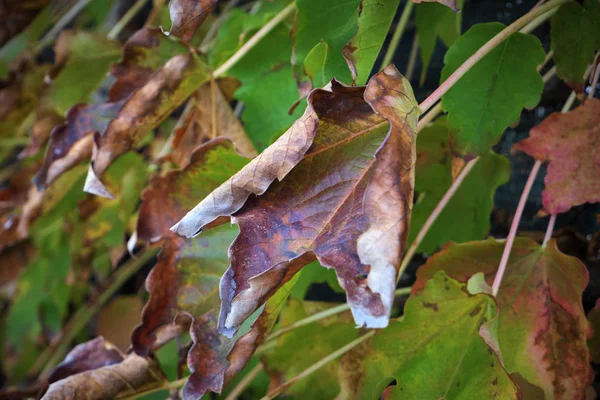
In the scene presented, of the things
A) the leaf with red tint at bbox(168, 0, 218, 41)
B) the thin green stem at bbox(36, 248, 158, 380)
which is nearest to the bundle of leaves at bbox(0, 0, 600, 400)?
the leaf with red tint at bbox(168, 0, 218, 41)

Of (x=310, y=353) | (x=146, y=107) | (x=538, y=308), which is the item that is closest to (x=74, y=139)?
(x=146, y=107)

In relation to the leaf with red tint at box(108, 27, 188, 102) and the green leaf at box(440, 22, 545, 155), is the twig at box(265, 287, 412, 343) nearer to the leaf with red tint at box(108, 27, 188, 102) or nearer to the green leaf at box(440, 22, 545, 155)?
the green leaf at box(440, 22, 545, 155)

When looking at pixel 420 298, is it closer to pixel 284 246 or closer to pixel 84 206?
pixel 284 246

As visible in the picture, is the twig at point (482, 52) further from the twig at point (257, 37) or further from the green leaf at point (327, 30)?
the twig at point (257, 37)

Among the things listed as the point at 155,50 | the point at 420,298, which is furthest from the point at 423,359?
the point at 155,50

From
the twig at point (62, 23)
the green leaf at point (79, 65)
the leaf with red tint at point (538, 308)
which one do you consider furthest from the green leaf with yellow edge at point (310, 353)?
the twig at point (62, 23)

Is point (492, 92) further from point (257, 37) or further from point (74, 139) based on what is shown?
point (74, 139)
